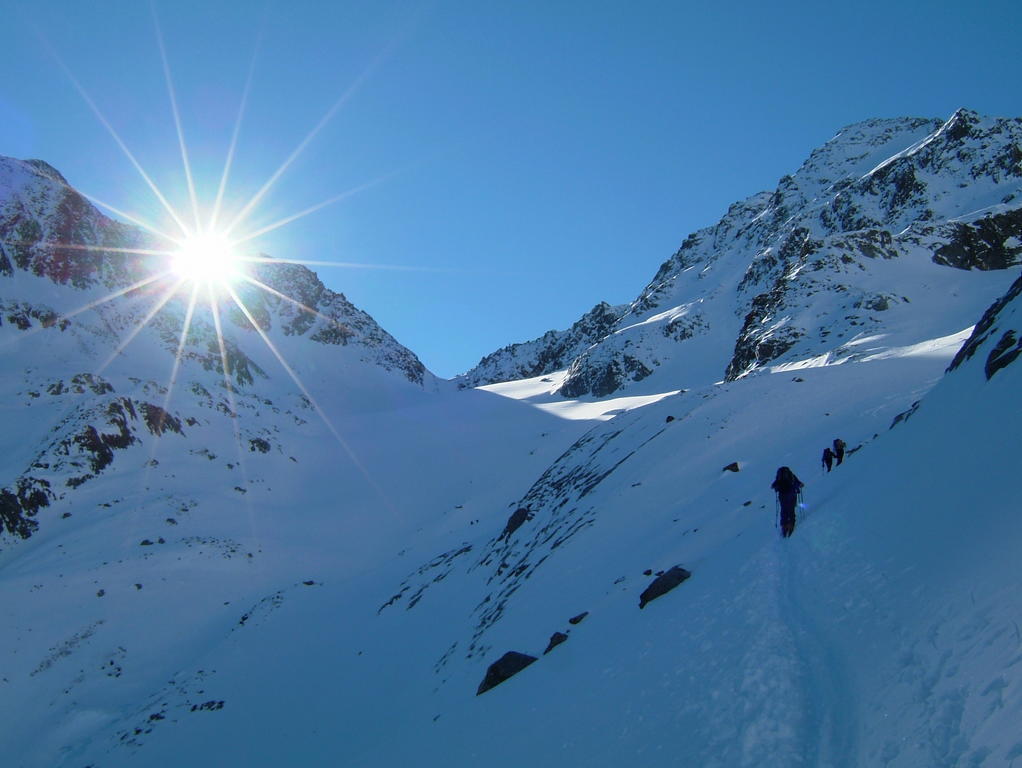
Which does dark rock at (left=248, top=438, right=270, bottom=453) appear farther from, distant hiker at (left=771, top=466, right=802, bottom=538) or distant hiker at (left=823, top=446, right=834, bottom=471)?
distant hiker at (left=771, top=466, right=802, bottom=538)

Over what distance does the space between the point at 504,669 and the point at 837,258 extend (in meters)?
51.8

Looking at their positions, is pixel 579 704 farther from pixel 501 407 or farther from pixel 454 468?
pixel 501 407

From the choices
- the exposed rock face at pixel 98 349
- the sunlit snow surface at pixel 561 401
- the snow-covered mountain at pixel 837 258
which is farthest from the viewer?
the sunlit snow surface at pixel 561 401

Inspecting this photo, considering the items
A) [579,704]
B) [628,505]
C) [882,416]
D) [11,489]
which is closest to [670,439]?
[628,505]

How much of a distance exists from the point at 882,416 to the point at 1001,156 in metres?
79.9

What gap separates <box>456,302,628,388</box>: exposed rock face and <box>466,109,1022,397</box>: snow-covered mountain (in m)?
7.77

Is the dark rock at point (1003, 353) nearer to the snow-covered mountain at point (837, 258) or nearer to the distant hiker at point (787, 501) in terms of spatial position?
the distant hiker at point (787, 501)

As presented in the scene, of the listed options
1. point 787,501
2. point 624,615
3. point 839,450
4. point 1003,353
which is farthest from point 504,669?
point 1003,353

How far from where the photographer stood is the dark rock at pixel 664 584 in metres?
12.6

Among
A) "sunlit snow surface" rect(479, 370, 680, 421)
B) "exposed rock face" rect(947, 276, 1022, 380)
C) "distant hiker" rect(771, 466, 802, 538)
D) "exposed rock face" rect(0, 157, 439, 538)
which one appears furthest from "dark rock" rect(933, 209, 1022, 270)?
"exposed rock face" rect(0, 157, 439, 538)

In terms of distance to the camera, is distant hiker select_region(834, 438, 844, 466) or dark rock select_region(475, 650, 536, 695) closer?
dark rock select_region(475, 650, 536, 695)

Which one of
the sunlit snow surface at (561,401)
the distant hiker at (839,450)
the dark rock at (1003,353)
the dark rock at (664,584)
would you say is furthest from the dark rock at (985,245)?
the dark rock at (664,584)

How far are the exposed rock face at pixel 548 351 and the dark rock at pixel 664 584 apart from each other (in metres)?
131

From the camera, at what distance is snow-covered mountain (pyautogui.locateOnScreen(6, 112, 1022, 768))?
755 cm
